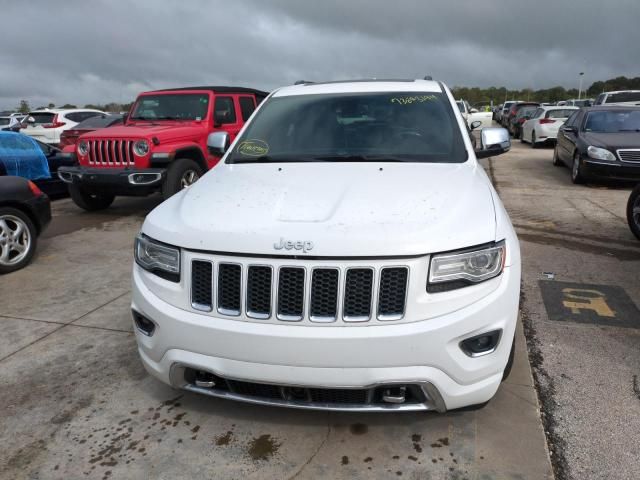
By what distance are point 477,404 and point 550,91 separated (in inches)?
3549

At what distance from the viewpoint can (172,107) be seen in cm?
854

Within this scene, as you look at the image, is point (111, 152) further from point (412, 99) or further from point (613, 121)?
point (613, 121)

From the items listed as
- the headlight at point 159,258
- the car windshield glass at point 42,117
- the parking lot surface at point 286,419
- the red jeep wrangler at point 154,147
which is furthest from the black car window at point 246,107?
the car windshield glass at point 42,117

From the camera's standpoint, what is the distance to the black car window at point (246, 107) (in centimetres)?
898

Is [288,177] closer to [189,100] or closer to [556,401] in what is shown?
[556,401]

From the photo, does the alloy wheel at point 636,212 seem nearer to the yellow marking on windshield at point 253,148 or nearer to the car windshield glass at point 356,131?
the car windshield glass at point 356,131

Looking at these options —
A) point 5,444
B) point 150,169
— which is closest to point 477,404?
point 5,444

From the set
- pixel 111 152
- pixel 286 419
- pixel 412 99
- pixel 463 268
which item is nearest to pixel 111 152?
pixel 111 152

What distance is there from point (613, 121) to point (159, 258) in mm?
10746

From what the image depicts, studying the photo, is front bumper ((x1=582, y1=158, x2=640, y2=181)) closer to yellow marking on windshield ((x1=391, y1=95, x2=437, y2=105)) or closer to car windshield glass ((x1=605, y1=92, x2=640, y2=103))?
yellow marking on windshield ((x1=391, y1=95, x2=437, y2=105))

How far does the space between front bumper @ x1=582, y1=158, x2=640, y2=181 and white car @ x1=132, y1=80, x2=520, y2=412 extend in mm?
8096

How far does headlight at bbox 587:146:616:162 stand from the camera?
31.0 ft

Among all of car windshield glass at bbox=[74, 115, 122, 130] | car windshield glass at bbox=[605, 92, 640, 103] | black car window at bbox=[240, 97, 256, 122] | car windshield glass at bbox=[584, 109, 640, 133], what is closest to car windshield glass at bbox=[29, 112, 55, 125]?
car windshield glass at bbox=[74, 115, 122, 130]

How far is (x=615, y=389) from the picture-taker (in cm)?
294
